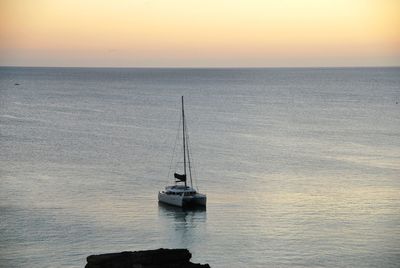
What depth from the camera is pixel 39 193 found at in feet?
231

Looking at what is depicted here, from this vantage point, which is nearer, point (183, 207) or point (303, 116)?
point (183, 207)

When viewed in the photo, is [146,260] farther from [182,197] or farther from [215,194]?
[215,194]

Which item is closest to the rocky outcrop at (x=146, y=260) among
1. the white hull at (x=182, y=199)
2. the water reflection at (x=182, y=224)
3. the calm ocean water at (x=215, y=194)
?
the calm ocean water at (x=215, y=194)

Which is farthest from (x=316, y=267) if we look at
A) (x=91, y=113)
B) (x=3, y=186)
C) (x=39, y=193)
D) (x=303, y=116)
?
(x=91, y=113)

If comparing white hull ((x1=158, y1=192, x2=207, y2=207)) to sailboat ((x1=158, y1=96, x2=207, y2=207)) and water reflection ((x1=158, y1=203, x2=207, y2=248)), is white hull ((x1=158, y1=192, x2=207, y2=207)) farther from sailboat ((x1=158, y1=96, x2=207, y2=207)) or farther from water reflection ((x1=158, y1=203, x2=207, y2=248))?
water reflection ((x1=158, y1=203, x2=207, y2=248))

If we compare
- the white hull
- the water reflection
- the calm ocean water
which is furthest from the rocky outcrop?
the white hull

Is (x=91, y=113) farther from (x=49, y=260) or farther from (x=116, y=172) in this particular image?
(x=49, y=260)

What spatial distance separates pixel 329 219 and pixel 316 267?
12.7 m

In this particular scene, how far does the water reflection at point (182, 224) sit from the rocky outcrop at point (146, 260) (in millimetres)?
16918

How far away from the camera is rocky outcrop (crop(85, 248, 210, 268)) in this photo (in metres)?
36.8

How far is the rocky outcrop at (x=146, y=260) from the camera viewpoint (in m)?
36.8

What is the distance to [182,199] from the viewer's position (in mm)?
66625

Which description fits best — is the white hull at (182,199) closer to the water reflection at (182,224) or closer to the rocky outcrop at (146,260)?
the water reflection at (182,224)

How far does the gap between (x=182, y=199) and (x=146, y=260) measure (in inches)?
1165
